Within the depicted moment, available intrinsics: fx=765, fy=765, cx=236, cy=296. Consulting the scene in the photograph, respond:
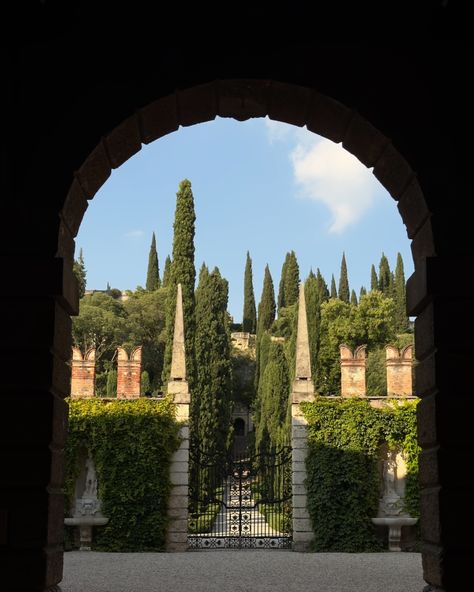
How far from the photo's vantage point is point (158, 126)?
503cm

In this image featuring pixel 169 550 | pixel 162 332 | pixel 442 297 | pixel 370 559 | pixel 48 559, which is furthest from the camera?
pixel 162 332

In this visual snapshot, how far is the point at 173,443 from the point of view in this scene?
50.0ft

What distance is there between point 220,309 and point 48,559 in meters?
24.6

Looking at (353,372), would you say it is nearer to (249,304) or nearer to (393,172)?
(393,172)

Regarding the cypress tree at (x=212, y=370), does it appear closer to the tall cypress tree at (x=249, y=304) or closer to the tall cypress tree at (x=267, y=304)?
the tall cypress tree at (x=267, y=304)

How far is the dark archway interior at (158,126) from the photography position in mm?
4410

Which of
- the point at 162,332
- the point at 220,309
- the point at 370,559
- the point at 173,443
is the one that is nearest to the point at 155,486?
the point at 173,443

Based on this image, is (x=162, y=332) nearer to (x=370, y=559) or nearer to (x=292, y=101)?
(x=370, y=559)

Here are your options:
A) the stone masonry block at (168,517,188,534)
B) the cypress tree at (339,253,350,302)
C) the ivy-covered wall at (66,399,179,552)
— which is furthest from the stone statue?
the cypress tree at (339,253,350,302)

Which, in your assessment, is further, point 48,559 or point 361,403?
point 361,403

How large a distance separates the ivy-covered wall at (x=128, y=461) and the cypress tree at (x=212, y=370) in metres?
7.11

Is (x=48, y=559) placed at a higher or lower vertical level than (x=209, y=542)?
higher

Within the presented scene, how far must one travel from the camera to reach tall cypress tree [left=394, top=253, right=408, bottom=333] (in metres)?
51.6

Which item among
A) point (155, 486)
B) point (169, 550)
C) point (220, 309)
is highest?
point (220, 309)
